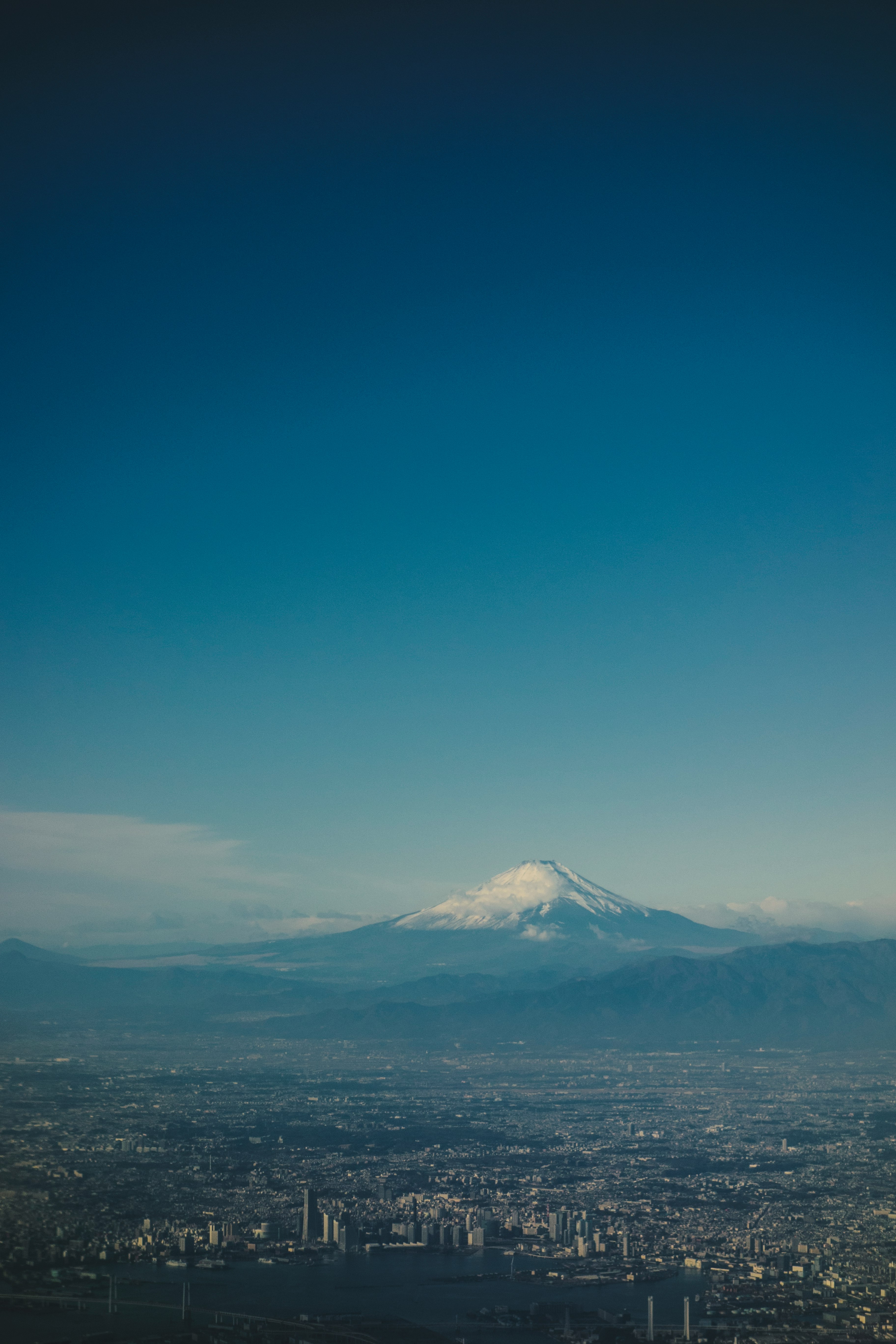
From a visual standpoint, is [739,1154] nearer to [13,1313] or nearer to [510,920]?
[13,1313]

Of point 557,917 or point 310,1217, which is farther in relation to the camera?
point 557,917

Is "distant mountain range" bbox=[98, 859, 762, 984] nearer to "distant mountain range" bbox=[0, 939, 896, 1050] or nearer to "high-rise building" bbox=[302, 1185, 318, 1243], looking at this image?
"distant mountain range" bbox=[0, 939, 896, 1050]

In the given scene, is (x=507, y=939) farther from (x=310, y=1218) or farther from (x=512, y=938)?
(x=310, y=1218)

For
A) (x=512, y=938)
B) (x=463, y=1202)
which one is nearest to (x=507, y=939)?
(x=512, y=938)

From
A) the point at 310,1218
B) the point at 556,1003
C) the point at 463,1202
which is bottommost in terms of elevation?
the point at 556,1003

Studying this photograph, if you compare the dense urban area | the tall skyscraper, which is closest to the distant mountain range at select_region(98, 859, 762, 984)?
the dense urban area

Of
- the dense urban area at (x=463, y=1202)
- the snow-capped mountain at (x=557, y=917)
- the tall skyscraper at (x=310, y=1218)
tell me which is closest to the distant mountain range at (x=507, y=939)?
the snow-capped mountain at (x=557, y=917)
